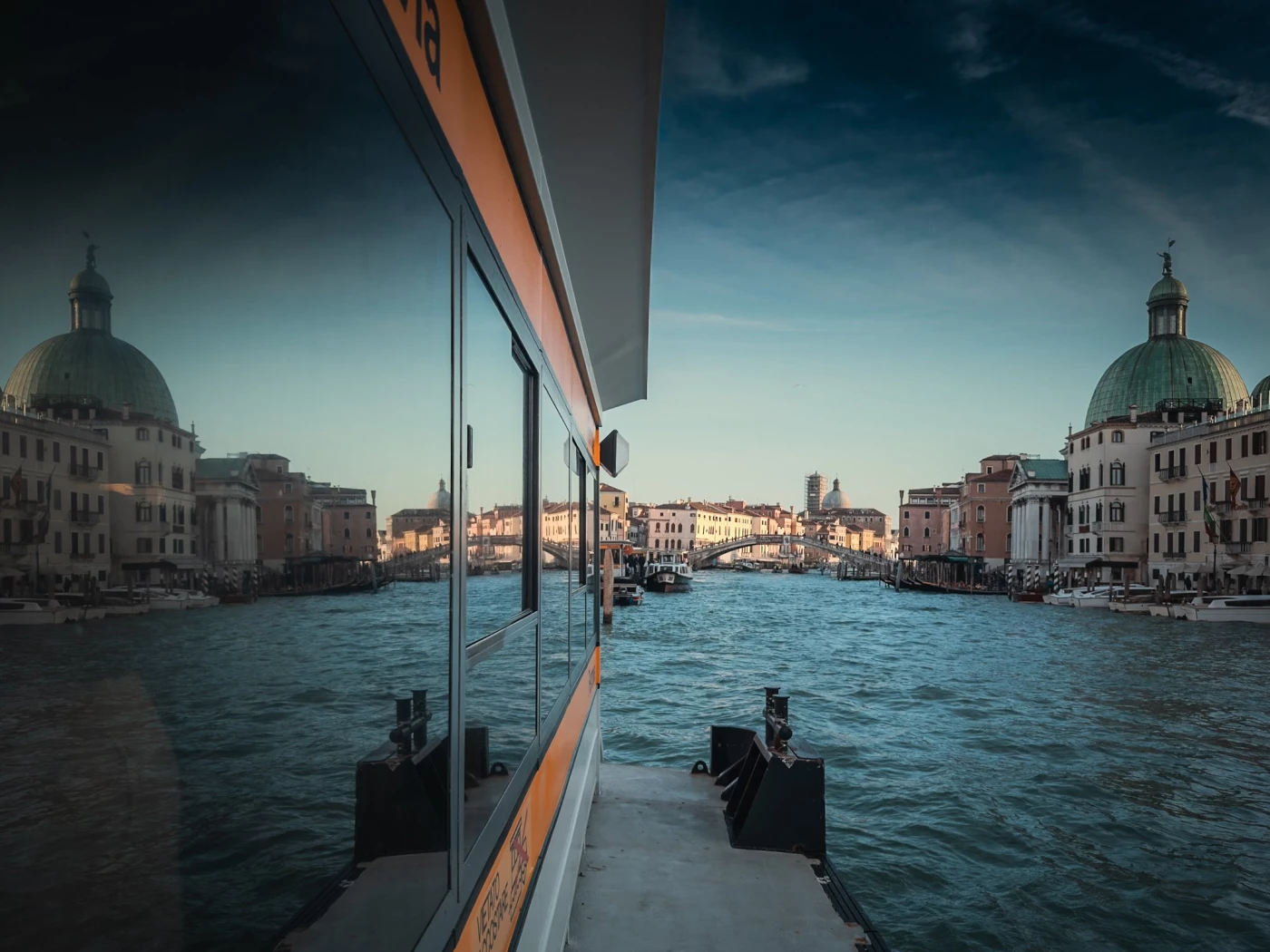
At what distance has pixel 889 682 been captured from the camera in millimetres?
18438

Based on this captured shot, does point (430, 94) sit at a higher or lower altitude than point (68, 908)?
higher

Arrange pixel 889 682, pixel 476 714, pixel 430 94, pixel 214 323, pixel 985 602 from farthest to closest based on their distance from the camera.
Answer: pixel 985 602
pixel 889 682
pixel 476 714
pixel 430 94
pixel 214 323

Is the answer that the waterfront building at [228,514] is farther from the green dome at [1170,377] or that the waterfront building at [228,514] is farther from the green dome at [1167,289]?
the green dome at [1167,289]

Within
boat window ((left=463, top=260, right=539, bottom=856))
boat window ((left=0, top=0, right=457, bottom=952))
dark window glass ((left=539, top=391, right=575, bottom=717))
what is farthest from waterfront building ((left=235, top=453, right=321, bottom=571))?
dark window glass ((left=539, top=391, right=575, bottom=717))

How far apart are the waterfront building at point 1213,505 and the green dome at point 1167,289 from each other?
2154cm

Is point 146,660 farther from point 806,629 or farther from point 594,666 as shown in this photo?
point 806,629

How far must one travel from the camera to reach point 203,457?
625 millimetres

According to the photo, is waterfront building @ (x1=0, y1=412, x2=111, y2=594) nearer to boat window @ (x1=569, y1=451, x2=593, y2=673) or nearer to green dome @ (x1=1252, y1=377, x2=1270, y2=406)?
boat window @ (x1=569, y1=451, x2=593, y2=673)

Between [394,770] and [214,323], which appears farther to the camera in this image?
[394,770]

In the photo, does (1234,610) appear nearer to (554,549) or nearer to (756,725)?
(756,725)

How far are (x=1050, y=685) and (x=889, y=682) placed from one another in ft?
11.7

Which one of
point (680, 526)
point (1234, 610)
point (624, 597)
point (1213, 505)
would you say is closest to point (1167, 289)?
point (1213, 505)

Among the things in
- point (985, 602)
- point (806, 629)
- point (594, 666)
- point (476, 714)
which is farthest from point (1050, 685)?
point (985, 602)

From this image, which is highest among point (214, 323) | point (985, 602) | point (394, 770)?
point (214, 323)
